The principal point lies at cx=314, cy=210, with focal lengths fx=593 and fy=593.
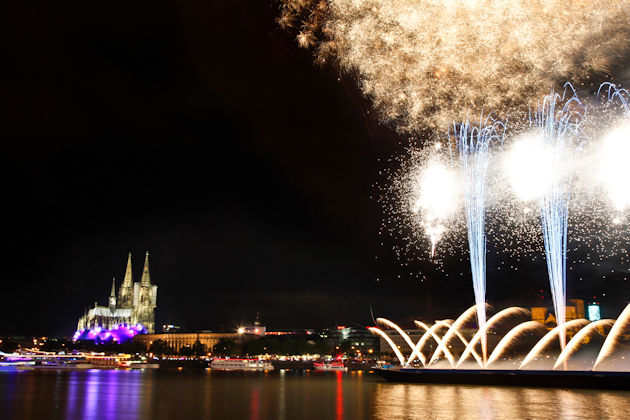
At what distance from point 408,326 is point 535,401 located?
388 feet

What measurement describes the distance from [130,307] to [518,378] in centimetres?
15776

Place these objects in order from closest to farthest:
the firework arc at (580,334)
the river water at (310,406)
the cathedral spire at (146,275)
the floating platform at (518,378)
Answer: the river water at (310,406) → the floating platform at (518,378) → the firework arc at (580,334) → the cathedral spire at (146,275)

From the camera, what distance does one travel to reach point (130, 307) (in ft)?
597

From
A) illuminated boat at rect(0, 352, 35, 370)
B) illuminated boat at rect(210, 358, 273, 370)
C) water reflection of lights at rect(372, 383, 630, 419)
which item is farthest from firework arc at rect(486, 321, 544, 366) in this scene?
illuminated boat at rect(0, 352, 35, 370)

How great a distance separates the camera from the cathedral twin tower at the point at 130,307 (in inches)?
7047

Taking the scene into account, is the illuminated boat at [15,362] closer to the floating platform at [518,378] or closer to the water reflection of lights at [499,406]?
the floating platform at [518,378]

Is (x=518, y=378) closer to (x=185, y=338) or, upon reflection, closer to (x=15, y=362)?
(x=15, y=362)

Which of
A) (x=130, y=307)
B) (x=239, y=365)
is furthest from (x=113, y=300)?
(x=239, y=365)

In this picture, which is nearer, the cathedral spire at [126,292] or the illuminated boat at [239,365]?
the illuminated boat at [239,365]

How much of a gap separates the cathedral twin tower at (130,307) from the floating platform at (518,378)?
13962cm

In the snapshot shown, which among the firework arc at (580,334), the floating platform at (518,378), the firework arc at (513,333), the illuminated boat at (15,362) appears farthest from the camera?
the illuminated boat at (15,362)

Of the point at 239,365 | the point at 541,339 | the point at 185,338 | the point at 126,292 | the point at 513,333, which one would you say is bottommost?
the point at 239,365

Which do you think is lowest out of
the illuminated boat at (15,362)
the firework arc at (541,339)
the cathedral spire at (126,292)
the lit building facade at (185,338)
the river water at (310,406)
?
the illuminated boat at (15,362)

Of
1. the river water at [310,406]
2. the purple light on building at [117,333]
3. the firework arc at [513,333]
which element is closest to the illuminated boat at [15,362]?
the purple light on building at [117,333]
